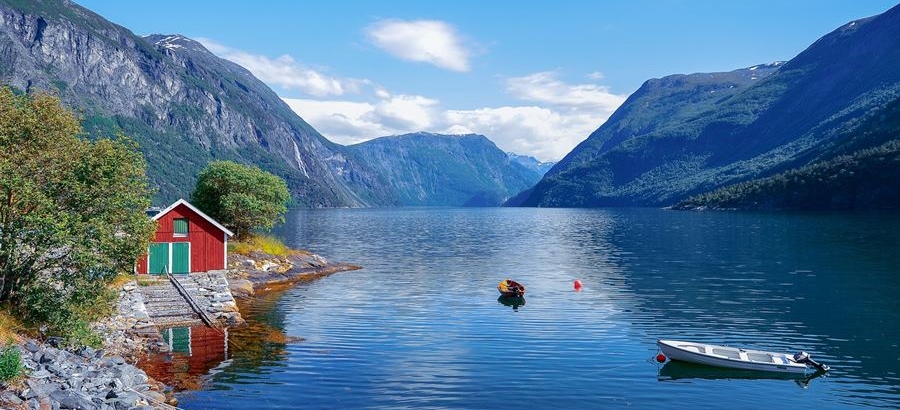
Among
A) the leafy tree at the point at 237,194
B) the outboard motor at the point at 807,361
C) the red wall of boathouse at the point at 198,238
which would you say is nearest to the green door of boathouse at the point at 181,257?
the red wall of boathouse at the point at 198,238

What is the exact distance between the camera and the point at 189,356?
118 feet

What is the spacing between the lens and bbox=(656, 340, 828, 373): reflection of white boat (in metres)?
33.3

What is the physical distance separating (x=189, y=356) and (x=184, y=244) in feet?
76.4

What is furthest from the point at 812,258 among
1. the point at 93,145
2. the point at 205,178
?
the point at 93,145

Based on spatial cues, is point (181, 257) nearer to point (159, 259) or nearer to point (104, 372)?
point (159, 259)

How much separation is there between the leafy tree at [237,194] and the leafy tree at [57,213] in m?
41.2

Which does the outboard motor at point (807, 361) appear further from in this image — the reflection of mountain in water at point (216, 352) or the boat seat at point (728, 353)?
the reflection of mountain in water at point (216, 352)

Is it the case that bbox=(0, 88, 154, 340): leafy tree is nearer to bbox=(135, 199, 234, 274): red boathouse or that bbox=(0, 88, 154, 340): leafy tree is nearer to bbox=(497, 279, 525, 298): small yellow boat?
bbox=(135, 199, 234, 274): red boathouse

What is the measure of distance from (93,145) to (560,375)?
26.6m

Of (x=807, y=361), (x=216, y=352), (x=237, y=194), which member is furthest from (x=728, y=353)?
(x=237, y=194)

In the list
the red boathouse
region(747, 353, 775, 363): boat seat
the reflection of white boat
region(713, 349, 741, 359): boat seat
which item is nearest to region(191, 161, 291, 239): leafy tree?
the red boathouse

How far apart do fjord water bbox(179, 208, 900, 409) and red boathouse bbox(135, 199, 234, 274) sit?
6.46m

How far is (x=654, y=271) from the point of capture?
76.2 meters

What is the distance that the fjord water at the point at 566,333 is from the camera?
30172 mm
